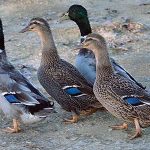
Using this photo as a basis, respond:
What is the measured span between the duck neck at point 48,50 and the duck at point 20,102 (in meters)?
0.47

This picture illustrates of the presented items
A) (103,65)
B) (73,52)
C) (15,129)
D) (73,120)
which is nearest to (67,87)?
(73,120)

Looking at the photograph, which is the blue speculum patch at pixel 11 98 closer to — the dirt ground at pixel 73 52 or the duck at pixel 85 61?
the dirt ground at pixel 73 52

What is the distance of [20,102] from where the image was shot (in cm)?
723

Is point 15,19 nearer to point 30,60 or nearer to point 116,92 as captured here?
point 30,60

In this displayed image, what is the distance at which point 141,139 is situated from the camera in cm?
703

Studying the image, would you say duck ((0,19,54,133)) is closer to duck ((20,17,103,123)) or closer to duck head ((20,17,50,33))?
duck ((20,17,103,123))

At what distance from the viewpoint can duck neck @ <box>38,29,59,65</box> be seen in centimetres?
786

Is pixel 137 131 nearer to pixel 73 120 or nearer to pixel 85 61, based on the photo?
pixel 73 120

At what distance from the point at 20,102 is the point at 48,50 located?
0.95 metres

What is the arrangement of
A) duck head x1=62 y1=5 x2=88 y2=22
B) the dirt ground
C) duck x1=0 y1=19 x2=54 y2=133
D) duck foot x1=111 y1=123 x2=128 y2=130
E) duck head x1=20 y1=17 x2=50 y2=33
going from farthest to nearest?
duck head x1=62 y1=5 x2=88 y2=22 → duck head x1=20 y1=17 x2=50 y2=33 → duck foot x1=111 y1=123 x2=128 y2=130 → duck x1=0 y1=19 x2=54 y2=133 → the dirt ground

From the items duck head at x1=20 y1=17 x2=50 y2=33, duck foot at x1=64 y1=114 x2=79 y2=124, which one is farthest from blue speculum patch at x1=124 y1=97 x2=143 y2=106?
duck head at x1=20 y1=17 x2=50 y2=33

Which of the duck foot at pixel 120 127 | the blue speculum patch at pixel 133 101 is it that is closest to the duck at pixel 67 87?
the duck foot at pixel 120 127

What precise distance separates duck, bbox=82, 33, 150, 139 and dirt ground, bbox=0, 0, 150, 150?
0.19 meters

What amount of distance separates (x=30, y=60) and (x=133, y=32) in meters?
2.01
